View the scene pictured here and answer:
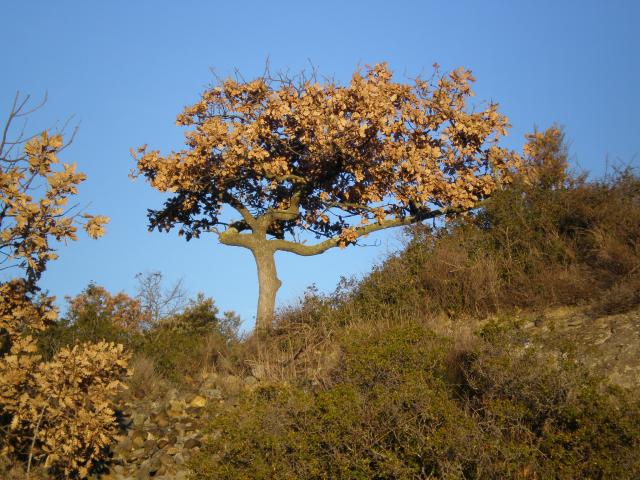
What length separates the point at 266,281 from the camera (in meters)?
16.7

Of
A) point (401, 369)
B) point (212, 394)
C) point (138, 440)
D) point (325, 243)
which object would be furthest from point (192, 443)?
point (325, 243)

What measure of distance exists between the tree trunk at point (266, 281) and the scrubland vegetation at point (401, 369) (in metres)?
0.92

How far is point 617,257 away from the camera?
1244 centimetres

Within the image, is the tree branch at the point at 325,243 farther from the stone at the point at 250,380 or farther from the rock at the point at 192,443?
the rock at the point at 192,443

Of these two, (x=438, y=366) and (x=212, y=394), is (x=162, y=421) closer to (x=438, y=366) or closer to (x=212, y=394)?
(x=212, y=394)

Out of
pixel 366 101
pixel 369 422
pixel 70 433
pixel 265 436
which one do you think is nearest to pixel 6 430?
pixel 70 433

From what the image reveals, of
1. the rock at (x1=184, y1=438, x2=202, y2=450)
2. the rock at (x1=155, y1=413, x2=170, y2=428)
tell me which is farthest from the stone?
the rock at (x1=184, y1=438, x2=202, y2=450)

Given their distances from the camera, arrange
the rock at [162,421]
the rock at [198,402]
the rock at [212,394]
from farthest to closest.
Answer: the rock at [212,394] < the rock at [198,402] < the rock at [162,421]

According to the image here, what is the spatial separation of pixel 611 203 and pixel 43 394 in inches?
429

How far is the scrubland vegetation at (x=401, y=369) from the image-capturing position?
7504 mm

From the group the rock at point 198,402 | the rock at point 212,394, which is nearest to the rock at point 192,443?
the rock at point 198,402

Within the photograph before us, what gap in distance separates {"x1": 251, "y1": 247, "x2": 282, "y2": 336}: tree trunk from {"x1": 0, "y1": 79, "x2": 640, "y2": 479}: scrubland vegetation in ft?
3.02

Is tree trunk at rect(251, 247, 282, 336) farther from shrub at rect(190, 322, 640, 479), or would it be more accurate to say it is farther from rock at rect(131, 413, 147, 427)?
shrub at rect(190, 322, 640, 479)

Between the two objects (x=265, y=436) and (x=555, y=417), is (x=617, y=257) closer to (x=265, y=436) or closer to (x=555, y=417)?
(x=555, y=417)
